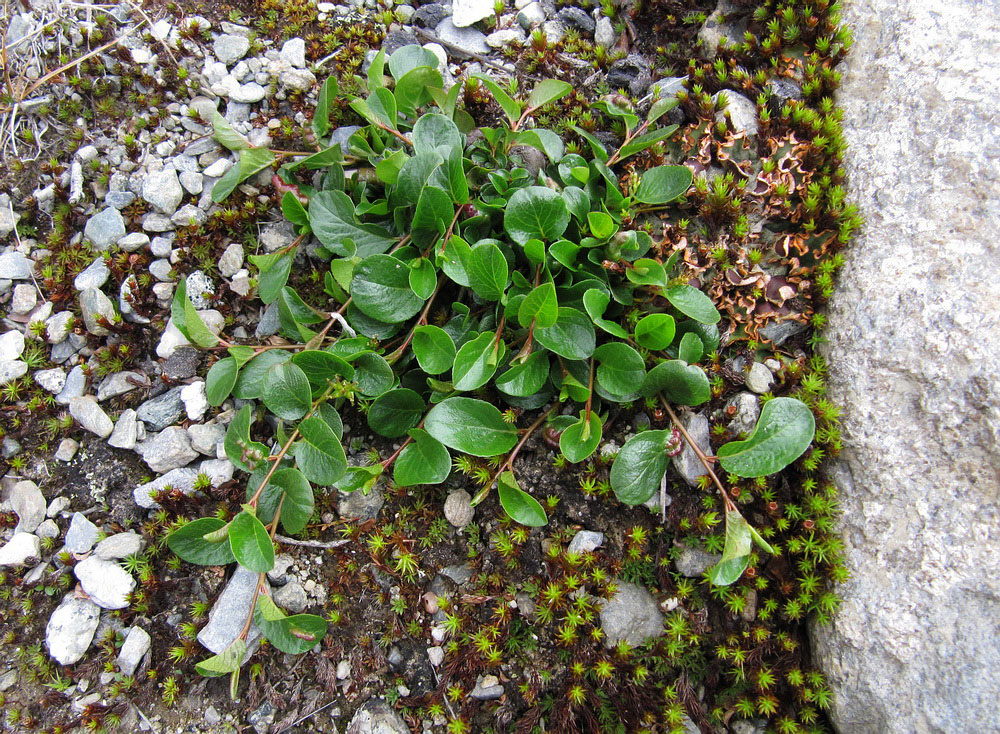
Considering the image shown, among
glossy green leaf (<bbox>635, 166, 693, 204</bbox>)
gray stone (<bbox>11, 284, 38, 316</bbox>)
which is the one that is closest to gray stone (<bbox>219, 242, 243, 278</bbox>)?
gray stone (<bbox>11, 284, 38, 316</bbox>)

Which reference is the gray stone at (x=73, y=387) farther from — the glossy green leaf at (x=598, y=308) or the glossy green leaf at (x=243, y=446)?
the glossy green leaf at (x=598, y=308)

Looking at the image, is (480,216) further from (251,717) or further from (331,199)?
(251,717)

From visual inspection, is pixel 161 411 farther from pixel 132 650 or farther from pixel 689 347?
pixel 689 347

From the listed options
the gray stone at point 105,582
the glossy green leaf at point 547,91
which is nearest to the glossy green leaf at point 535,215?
the glossy green leaf at point 547,91

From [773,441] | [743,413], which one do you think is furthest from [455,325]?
[773,441]

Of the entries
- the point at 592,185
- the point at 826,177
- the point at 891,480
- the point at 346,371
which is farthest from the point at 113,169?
the point at 891,480
